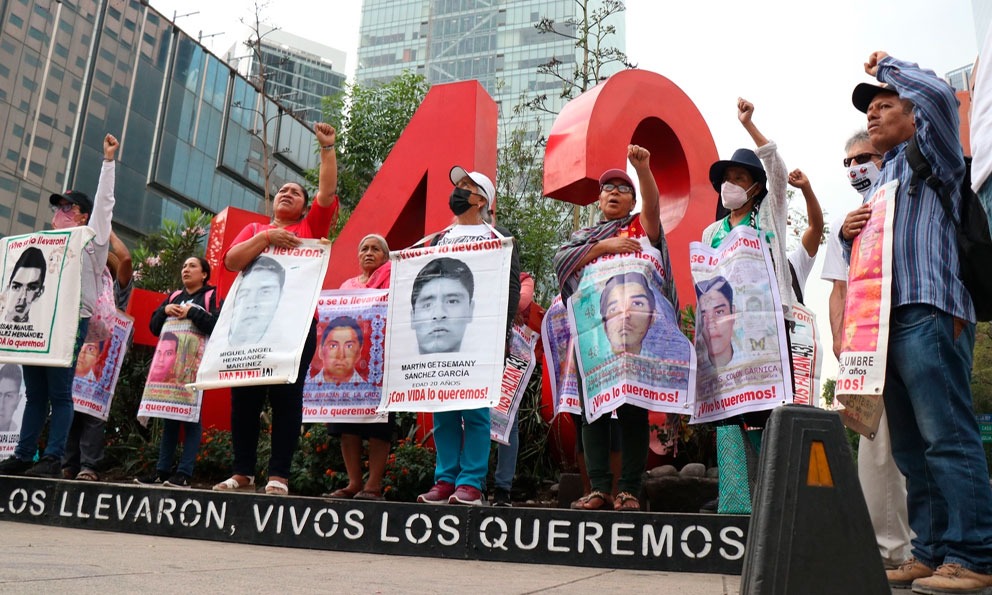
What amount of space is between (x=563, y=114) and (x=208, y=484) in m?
4.43

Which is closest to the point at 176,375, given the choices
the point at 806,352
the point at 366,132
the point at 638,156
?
→ the point at 638,156

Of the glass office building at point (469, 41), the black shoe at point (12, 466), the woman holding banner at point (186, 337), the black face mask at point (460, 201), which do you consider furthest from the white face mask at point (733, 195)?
the glass office building at point (469, 41)

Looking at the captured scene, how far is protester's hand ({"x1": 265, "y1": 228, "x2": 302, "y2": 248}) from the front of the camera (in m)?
4.87

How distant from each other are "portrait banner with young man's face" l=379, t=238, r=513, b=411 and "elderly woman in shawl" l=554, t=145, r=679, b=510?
389 mm

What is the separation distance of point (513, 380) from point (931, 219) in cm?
287

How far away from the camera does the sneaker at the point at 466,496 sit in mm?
3990

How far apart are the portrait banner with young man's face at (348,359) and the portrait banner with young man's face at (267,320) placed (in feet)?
1.22

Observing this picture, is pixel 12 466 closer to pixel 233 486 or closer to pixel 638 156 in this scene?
pixel 233 486

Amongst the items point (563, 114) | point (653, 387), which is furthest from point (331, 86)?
point (653, 387)

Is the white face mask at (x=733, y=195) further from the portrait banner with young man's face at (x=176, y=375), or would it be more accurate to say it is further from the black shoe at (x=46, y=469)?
the black shoe at (x=46, y=469)

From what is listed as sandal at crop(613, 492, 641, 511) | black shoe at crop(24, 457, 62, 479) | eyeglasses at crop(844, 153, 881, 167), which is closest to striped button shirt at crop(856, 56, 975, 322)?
eyeglasses at crop(844, 153, 881, 167)

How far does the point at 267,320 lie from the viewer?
475 centimetres

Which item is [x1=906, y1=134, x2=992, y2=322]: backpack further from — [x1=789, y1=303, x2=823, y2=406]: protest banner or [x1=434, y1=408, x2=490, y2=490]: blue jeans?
[x1=434, y1=408, x2=490, y2=490]: blue jeans

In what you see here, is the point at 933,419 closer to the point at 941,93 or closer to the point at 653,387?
the point at 941,93
